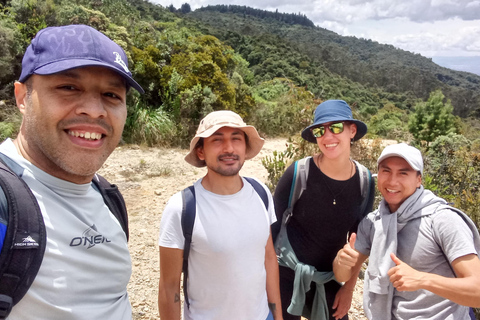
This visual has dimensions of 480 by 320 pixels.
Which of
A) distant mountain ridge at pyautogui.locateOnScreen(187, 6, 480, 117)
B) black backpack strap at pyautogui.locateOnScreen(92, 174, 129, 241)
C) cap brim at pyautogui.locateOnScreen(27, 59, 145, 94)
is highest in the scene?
distant mountain ridge at pyautogui.locateOnScreen(187, 6, 480, 117)

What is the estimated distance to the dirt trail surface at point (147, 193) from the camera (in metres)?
2.79

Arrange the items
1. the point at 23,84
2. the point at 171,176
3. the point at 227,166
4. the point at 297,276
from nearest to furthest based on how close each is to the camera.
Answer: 1. the point at 23,84
2. the point at 227,166
3. the point at 297,276
4. the point at 171,176

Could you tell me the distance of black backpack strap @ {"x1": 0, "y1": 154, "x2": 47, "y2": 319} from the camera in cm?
69

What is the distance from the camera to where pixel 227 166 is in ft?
4.78

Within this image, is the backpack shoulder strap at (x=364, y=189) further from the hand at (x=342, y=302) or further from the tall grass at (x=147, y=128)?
the tall grass at (x=147, y=128)

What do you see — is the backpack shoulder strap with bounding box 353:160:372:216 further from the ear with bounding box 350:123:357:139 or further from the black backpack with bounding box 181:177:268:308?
the black backpack with bounding box 181:177:268:308

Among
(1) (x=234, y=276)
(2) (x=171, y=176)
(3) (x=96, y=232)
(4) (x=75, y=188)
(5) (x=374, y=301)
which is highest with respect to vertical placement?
(4) (x=75, y=188)

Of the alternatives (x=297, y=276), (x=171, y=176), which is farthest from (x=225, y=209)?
(x=171, y=176)

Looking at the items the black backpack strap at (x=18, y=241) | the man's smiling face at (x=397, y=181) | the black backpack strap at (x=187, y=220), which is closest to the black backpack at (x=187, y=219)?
the black backpack strap at (x=187, y=220)

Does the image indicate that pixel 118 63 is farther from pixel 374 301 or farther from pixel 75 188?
pixel 374 301

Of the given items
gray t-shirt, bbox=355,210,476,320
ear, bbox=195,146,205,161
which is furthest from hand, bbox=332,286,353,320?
ear, bbox=195,146,205,161

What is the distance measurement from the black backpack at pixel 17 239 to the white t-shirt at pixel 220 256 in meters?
0.60

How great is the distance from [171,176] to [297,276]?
13.7 feet

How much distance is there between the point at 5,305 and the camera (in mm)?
675
